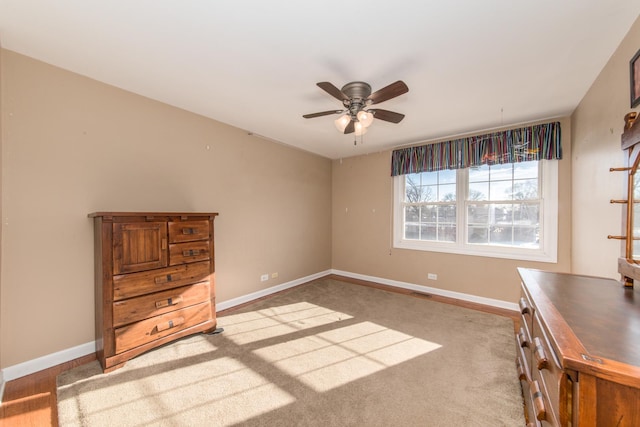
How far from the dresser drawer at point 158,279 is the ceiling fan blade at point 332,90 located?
2.05 m

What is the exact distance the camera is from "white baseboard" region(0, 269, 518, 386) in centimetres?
199

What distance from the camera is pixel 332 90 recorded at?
6.72ft

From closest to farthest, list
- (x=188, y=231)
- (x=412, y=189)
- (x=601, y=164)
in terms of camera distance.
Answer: (x=601, y=164)
(x=188, y=231)
(x=412, y=189)

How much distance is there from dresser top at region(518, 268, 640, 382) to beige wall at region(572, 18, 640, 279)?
80cm

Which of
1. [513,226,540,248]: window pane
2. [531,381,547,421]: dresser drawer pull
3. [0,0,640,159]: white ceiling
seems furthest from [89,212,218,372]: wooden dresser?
[513,226,540,248]: window pane

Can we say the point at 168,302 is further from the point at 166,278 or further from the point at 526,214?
the point at 526,214

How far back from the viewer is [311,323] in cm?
298

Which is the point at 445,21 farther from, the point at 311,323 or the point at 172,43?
the point at 311,323

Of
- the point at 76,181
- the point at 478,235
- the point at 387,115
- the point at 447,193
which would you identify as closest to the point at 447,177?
the point at 447,193

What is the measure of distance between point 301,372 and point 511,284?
304 centimetres

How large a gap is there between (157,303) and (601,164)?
4.04 meters

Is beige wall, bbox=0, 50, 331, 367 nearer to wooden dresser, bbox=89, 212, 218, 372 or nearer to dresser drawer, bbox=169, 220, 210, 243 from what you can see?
wooden dresser, bbox=89, 212, 218, 372

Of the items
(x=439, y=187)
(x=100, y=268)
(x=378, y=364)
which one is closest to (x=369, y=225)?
(x=439, y=187)

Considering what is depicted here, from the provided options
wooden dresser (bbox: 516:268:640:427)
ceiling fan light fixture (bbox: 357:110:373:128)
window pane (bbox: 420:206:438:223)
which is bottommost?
wooden dresser (bbox: 516:268:640:427)
